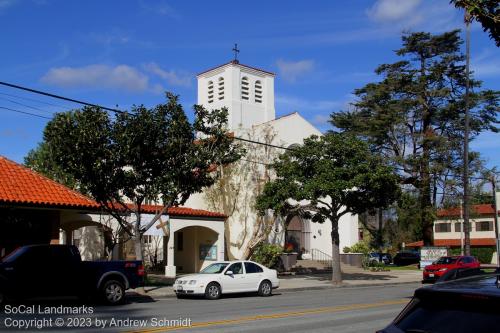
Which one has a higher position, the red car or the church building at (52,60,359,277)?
the church building at (52,60,359,277)

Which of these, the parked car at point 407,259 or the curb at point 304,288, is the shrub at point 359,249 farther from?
the parked car at point 407,259

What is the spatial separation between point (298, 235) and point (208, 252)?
993cm

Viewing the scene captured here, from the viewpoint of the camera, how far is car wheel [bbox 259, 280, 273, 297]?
2125 cm

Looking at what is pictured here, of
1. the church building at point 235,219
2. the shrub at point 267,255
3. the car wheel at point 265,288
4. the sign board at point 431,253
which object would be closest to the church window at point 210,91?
the church building at point 235,219

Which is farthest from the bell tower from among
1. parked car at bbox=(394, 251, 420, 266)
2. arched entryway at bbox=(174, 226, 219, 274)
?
parked car at bbox=(394, 251, 420, 266)

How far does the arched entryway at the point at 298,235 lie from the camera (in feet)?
131

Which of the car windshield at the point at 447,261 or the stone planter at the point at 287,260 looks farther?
the stone planter at the point at 287,260

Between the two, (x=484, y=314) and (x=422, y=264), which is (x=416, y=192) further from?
(x=484, y=314)

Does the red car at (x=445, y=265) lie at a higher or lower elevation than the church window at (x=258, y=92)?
lower

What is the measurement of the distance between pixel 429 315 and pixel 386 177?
22.6 metres

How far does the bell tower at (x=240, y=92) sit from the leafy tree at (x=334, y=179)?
705 inches

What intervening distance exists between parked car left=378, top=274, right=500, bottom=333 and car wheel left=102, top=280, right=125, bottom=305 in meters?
14.1

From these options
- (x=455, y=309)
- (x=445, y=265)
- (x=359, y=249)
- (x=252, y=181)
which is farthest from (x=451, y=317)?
(x=359, y=249)

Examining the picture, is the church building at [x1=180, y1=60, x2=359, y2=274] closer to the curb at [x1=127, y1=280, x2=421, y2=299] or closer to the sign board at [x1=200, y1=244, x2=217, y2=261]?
the sign board at [x1=200, y1=244, x2=217, y2=261]
